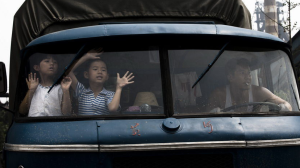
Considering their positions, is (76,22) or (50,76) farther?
(76,22)

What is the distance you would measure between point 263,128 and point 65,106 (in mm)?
1765

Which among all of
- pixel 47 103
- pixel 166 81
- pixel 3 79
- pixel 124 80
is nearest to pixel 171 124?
pixel 166 81

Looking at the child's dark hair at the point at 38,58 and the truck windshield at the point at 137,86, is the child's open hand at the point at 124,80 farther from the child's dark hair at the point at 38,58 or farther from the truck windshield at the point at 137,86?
the child's dark hair at the point at 38,58

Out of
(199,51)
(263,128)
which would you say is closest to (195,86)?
(199,51)

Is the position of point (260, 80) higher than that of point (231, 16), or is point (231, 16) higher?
point (231, 16)

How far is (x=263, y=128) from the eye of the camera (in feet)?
13.0

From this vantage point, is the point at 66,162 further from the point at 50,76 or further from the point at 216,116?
the point at 216,116

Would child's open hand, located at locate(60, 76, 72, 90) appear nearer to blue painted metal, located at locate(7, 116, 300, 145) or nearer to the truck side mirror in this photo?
blue painted metal, located at locate(7, 116, 300, 145)

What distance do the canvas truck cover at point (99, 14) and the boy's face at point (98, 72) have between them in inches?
57.9

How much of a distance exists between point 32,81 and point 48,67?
0.23 metres

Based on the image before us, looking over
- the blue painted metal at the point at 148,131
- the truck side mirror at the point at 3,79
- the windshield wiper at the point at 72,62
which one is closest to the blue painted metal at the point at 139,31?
the windshield wiper at the point at 72,62

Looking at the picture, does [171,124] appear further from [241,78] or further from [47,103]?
[47,103]

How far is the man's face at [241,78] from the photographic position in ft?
14.1

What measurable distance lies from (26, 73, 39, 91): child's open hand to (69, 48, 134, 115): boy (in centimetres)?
41
